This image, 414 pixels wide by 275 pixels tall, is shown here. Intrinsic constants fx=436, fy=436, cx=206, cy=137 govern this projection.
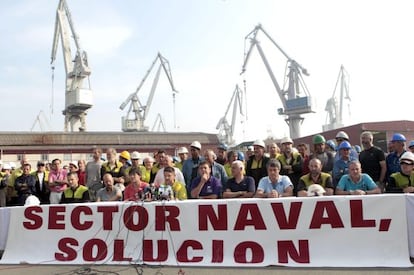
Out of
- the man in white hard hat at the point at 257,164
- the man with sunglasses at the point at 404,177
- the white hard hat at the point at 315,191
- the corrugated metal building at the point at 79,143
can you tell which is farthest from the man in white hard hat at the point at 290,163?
the corrugated metal building at the point at 79,143

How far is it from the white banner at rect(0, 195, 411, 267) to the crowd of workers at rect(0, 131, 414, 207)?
1.31 feet

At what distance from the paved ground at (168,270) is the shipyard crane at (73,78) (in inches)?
2597

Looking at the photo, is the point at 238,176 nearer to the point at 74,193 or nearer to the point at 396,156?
the point at 396,156

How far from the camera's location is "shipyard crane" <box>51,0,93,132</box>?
72.0 m

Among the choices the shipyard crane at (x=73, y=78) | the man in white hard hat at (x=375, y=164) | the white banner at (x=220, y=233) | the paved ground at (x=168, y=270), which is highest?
the shipyard crane at (x=73, y=78)

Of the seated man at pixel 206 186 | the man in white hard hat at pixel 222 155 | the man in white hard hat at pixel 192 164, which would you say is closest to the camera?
the seated man at pixel 206 186

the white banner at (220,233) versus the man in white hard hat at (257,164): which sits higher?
the man in white hard hat at (257,164)

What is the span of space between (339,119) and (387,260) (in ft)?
451

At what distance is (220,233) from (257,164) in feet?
6.85

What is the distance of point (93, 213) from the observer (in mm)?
6785

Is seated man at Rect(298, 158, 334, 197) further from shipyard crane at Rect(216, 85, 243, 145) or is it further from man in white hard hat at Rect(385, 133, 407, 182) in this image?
shipyard crane at Rect(216, 85, 243, 145)

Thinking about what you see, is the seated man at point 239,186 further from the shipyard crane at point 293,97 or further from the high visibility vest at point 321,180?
the shipyard crane at point 293,97

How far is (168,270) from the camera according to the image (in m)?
5.95

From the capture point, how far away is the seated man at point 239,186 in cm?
701
